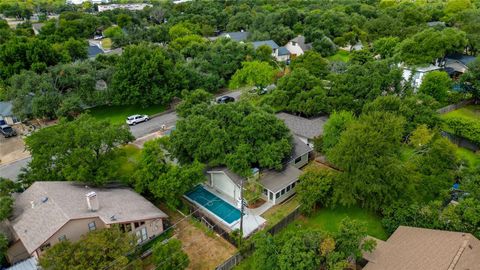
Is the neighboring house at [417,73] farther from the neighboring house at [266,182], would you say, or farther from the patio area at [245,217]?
the patio area at [245,217]

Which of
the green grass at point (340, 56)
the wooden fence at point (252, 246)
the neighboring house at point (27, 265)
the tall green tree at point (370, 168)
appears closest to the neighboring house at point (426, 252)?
the tall green tree at point (370, 168)

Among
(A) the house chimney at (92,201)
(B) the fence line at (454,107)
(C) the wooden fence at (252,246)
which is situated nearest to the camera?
(C) the wooden fence at (252,246)

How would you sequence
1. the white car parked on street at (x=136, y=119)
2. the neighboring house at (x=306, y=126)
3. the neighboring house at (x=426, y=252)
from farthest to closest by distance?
the white car parked on street at (x=136, y=119) → the neighboring house at (x=306, y=126) → the neighboring house at (x=426, y=252)

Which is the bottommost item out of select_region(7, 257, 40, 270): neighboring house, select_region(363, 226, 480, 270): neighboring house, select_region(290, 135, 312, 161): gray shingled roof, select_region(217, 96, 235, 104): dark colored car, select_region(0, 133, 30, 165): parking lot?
select_region(0, 133, 30, 165): parking lot

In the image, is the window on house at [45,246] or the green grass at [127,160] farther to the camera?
the green grass at [127,160]

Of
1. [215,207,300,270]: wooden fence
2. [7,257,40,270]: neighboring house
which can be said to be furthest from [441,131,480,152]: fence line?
[7,257,40,270]: neighboring house

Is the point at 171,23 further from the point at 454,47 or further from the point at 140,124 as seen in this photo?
the point at 454,47

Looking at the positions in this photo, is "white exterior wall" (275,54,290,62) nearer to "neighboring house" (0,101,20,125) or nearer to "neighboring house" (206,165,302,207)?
"neighboring house" (206,165,302,207)
